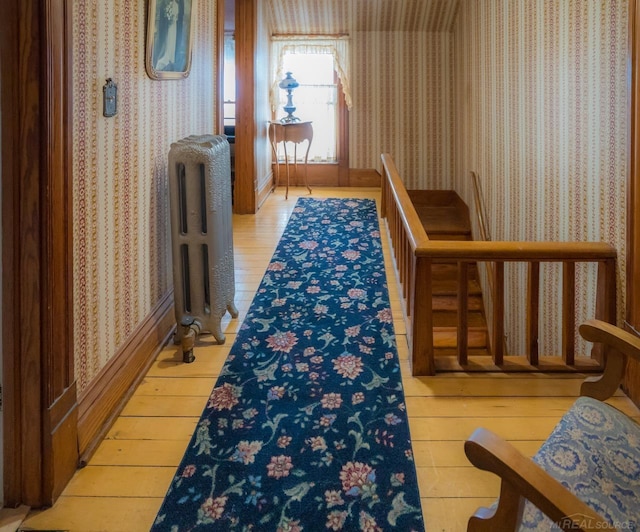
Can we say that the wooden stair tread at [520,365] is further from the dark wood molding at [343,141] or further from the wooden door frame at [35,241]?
the dark wood molding at [343,141]

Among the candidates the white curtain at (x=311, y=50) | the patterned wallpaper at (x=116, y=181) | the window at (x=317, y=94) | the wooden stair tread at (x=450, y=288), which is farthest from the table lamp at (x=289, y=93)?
the patterned wallpaper at (x=116, y=181)

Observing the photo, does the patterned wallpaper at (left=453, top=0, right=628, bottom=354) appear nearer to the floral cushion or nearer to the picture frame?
the floral cushion

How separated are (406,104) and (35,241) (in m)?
6.71

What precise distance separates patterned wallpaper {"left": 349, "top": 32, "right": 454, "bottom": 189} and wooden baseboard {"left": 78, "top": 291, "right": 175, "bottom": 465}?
213 inches

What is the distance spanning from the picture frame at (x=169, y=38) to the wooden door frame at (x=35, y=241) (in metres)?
0.92

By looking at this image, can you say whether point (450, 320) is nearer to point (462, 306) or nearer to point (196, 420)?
point (462, 306)

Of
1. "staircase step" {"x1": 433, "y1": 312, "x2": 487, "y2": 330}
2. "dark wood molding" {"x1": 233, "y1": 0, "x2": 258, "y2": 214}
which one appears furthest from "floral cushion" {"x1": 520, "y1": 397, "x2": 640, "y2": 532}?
"dark wood molding" {"x1": 233, "y1": 0, "x2": 258, "y2": 214}

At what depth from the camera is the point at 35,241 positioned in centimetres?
160

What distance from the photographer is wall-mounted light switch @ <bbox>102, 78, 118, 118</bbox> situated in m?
2.06

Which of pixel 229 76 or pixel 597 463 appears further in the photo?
pixel 229 76

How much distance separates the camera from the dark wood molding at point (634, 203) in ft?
7.16

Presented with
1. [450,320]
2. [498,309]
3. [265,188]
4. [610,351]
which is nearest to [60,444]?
[610,351]

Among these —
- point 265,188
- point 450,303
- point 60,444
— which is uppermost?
point 265,188

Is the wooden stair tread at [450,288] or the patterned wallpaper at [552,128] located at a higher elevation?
the patterned wallpaper at [552,128]
